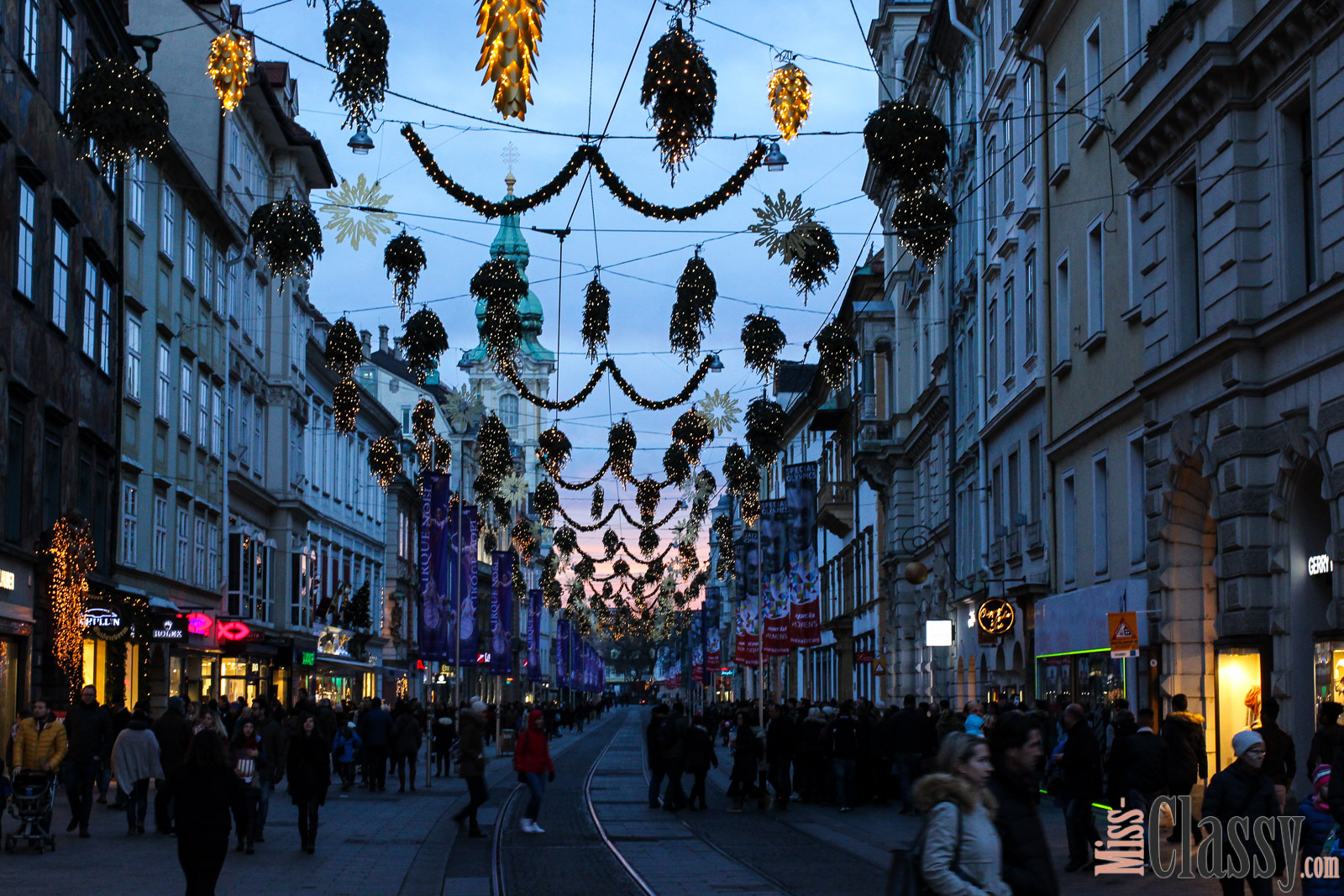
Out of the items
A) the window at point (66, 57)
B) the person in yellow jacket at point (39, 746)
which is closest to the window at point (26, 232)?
the window at point (66, 57)

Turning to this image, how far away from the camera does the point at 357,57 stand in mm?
13648

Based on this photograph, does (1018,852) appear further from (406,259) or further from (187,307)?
(187,307)

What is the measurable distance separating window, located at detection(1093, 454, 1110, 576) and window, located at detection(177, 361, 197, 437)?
75.4 ft

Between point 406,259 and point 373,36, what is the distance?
7.70 metres

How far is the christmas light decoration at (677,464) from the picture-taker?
127 feet

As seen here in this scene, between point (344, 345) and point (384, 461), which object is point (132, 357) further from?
point (344, 345)

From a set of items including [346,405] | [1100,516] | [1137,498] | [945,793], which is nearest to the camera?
[945,793]

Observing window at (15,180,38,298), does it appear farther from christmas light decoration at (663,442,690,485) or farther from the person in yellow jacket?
christmas light decoration at (663,442,690,485)

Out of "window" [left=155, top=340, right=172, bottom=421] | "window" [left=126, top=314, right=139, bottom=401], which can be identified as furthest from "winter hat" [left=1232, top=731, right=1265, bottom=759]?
"window" [left=155, top=340, right=172, bottom=421]

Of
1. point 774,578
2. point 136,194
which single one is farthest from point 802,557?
point 136,194

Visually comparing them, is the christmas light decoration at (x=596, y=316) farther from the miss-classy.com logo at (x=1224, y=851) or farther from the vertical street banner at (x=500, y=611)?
the vertical street banner at (x=500, y=611)

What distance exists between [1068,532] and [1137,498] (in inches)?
170

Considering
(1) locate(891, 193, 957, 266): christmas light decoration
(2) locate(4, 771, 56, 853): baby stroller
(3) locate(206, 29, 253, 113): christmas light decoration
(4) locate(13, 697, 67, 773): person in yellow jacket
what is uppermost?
(3) locate(206, 29, 253, 113): christmas light decoration

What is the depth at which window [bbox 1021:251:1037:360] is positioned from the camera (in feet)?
104
